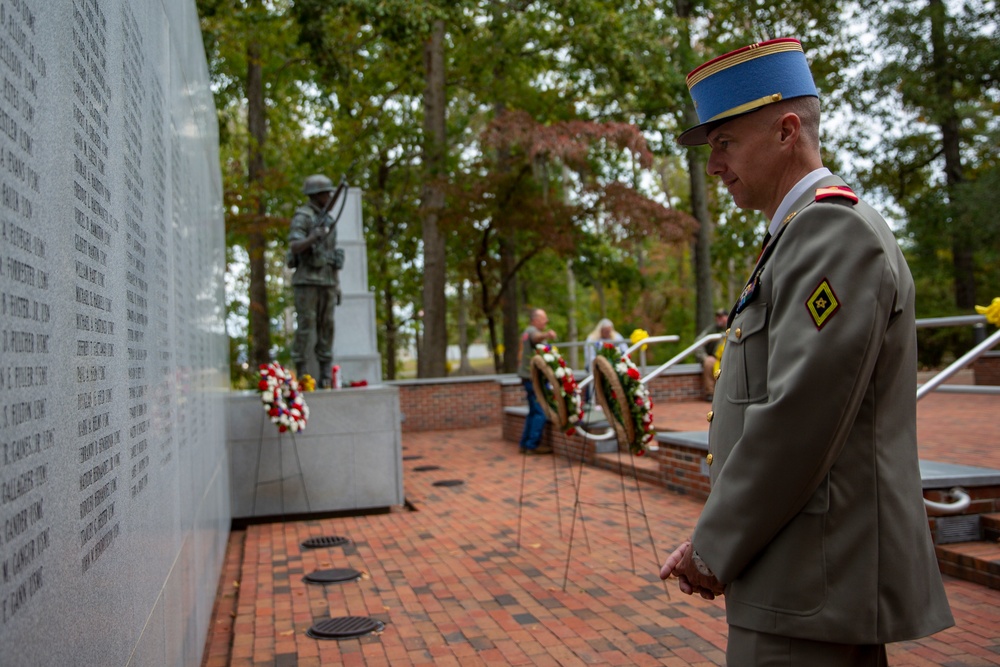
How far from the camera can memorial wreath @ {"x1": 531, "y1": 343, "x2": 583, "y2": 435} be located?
6.79 m

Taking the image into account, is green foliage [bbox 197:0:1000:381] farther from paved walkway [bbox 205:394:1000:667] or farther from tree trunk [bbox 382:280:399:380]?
paved walkway [bbox 205:394:1000:667]

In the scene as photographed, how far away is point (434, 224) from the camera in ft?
63.4

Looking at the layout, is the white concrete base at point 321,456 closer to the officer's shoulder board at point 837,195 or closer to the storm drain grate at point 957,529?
the storm drain grate at point 957,529

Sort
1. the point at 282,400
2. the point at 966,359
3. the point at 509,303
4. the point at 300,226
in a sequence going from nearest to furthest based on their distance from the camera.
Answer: the point at 966,359
the point at 282,400
the point at 300,226
the point at 509,303

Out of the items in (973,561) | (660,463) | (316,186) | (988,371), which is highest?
(316,186)

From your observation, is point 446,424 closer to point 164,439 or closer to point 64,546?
point 164,439

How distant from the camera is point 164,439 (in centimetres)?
328

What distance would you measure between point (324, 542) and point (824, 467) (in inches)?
249

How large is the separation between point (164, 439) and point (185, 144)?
2.20 metres

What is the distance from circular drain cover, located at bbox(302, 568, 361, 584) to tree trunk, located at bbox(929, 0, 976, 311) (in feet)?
56.1

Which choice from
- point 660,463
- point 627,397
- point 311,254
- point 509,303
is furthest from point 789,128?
point 509,303

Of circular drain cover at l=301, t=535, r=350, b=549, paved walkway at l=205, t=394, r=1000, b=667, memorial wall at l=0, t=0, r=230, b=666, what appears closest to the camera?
memorial wall at l=0, t=0, r=230, b=666

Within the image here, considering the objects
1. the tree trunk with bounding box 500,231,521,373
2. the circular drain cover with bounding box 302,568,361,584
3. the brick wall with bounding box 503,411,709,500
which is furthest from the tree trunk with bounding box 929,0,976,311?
the circular drain cover with bounding box 302,568,361,584

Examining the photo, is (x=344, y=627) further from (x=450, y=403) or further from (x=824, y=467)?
(x=450, y=403)
